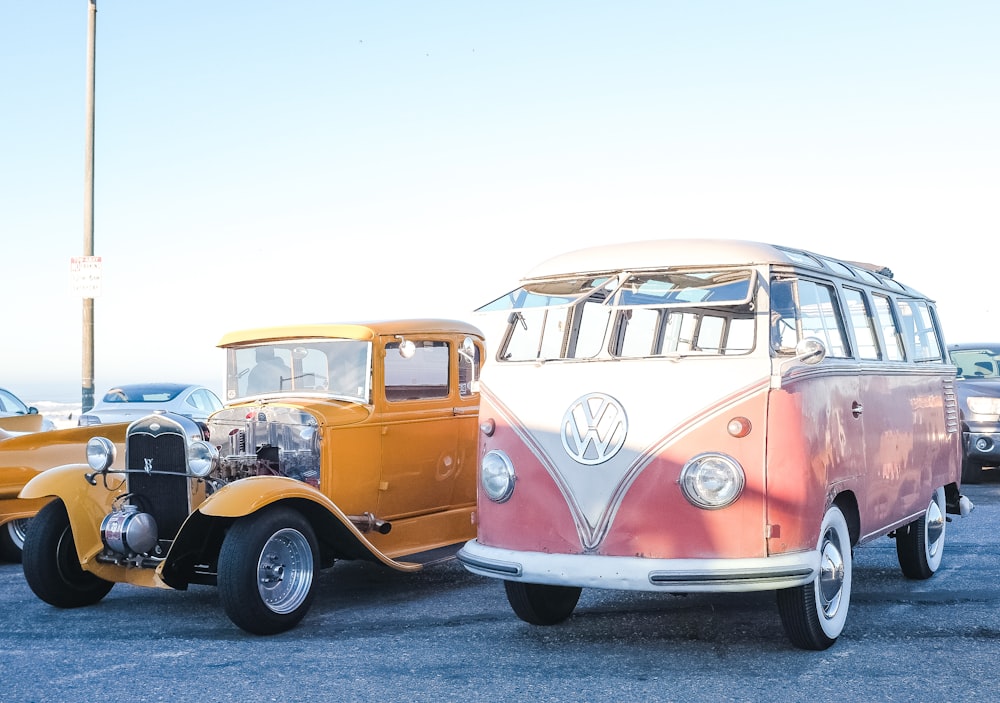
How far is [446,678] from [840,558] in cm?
230

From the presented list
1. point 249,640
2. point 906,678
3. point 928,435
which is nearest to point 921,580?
point 928,435

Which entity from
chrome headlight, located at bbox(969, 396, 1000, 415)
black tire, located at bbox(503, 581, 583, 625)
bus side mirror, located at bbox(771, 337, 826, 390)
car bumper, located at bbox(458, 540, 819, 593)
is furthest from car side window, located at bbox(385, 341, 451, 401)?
chrome headlight, located at bbox(969, 396, 1000, 415)

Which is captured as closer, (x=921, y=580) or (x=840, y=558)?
(x=840, y=558)

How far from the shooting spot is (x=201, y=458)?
716 centimetres

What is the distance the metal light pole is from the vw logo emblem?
10.3 metres

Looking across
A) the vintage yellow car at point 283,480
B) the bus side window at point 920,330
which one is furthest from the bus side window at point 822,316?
the vintage yellow car at point 283,480

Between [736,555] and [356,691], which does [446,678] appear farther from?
[736,555]

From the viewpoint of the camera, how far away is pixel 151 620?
7.04 m

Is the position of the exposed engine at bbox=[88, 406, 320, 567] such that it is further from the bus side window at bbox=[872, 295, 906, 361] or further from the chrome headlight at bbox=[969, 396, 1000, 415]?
the chrome headlight at bbox=[969, 396, 1000, 415]

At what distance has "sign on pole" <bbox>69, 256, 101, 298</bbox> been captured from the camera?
14242mm

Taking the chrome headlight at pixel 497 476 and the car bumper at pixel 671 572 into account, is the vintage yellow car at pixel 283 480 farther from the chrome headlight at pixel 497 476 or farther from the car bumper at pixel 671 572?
the car bumper at pixel 671 572

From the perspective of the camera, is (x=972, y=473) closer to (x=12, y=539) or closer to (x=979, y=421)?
(x=979, y=421)

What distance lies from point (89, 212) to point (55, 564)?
28.5 feet

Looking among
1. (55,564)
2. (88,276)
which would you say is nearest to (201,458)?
(55,564)
